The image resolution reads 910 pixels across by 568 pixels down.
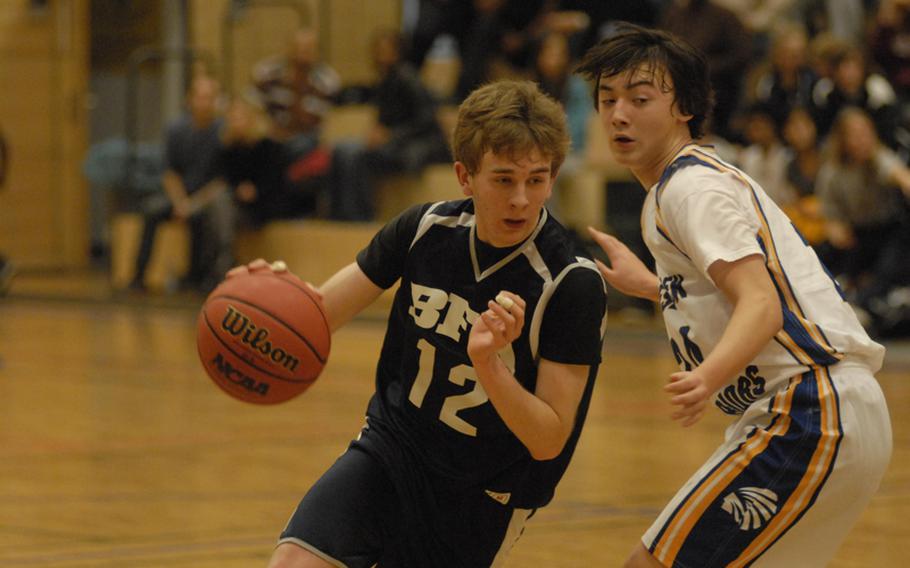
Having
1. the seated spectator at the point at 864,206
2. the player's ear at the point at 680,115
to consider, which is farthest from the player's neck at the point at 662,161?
the seated spectator at the point at 864,206

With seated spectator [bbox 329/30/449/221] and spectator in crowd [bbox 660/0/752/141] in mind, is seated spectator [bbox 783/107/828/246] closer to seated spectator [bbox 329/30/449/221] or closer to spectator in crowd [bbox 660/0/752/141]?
spectator in crowd [bbox 660/0/752/141]

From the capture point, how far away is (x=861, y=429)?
109 inches

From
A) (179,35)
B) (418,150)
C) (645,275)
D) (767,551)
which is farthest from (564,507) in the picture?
(179,35)

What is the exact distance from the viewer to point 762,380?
2820 mm

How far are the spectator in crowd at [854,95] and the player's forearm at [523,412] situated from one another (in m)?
7.59

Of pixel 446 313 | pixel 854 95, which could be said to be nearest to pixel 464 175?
pixel 446 313

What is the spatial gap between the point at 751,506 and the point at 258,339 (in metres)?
1.13

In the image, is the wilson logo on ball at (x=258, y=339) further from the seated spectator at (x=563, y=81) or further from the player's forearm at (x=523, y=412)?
the seated spectator at (x=563, y=81)

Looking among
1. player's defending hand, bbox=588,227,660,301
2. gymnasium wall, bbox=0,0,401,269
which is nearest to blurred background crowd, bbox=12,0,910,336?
gymnasium wall, bbox=0,0,401,269

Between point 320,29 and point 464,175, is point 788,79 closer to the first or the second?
point 320,29

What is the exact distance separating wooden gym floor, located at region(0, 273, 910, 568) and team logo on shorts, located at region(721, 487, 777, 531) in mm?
1402

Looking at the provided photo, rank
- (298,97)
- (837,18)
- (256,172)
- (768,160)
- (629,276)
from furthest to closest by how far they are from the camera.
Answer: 1. (298,97)
2. (256,172)
3. (837,18)
4. (768,160)
5. (629,276)

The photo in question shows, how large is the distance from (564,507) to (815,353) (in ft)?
7.31

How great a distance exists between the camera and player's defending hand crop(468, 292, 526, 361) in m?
2.65
